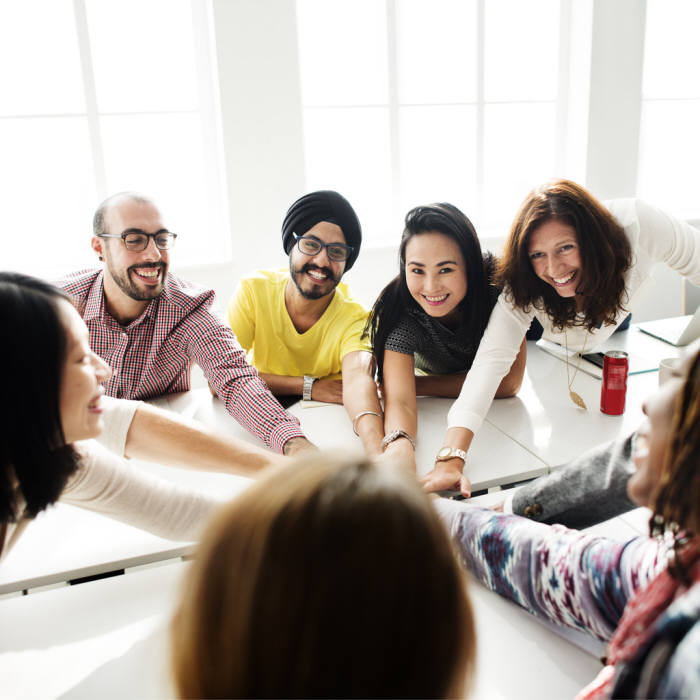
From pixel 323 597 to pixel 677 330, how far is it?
2526mm

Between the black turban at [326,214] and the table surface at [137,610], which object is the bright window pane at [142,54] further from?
the table surface at [137,610]

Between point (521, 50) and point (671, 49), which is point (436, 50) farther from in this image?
point (671, 49)

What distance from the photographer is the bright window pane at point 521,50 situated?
14.5ft

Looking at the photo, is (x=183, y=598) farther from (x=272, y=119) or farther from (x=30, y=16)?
(x=30, y=16)

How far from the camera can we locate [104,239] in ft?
6.88

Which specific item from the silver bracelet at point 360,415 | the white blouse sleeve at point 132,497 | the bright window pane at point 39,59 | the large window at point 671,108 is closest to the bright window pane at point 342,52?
the bright window pane at point 39,59

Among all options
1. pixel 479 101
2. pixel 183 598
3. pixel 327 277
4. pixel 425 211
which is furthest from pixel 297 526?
pixel 479 101

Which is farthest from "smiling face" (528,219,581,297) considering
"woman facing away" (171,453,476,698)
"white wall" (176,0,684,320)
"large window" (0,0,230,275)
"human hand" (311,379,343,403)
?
"large window" (0,0,230,275)

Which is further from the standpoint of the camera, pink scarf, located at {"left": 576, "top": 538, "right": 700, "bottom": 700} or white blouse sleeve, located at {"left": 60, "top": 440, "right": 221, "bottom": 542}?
white blouse sleeve, located at {"left": 60, "top": 440, "right": 221, "bottom": 542}

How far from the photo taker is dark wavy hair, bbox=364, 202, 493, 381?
1.95 meters

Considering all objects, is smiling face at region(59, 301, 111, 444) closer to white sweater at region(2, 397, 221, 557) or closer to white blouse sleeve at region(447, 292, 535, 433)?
white sweater at region(2, 397, 221, 557)

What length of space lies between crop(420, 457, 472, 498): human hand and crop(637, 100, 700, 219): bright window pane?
4.15m

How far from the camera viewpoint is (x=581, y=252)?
1.93 meters

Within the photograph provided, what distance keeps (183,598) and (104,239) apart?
1793 mm
